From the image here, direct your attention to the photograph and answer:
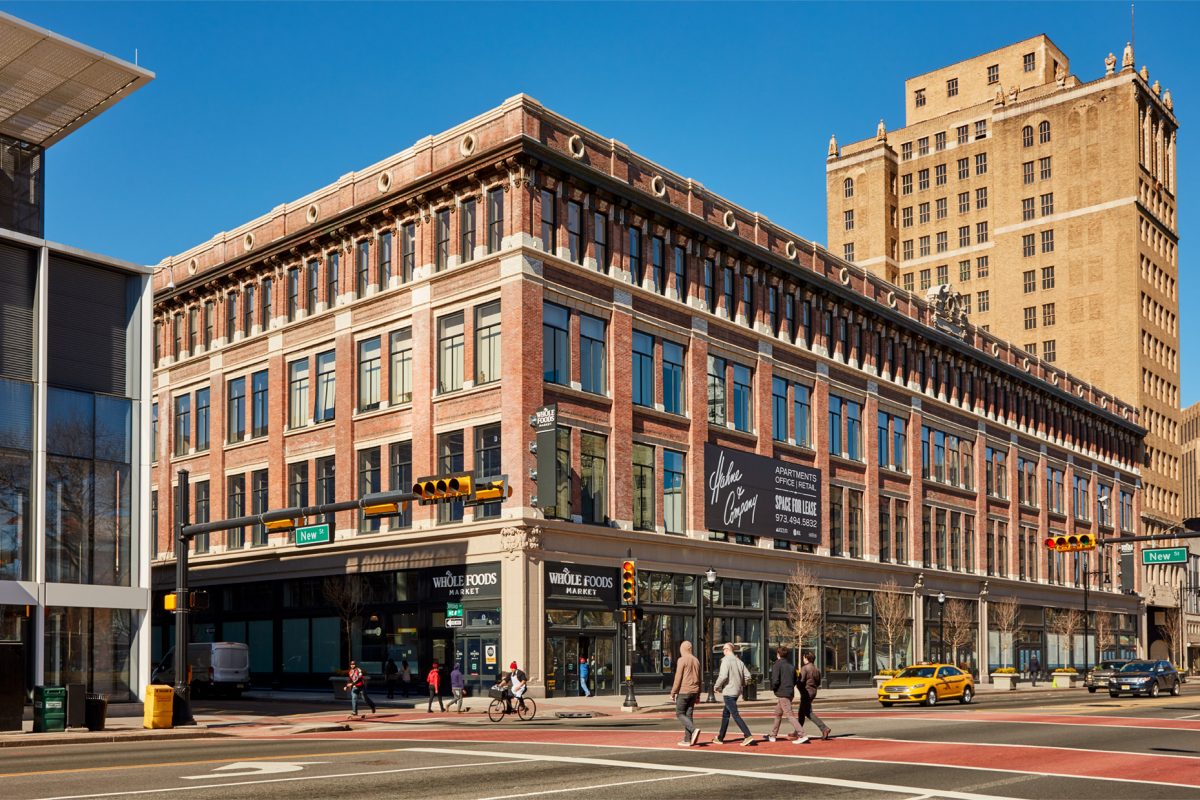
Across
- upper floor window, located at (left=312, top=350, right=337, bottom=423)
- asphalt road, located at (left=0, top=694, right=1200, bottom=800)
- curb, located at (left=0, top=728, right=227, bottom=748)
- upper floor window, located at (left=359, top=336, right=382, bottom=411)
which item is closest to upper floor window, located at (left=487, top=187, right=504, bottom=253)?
upper floor window, located at (left=359, top=336, right=382, bottom=411)

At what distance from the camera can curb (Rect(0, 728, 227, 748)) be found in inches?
1097

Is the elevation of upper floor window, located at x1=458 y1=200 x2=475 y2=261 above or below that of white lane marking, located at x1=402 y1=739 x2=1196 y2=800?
above

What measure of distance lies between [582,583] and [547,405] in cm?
679

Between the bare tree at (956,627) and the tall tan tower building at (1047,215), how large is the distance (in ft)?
139

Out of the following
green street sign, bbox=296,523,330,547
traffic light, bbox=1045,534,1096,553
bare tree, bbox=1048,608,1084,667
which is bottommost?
bare tree, bbox=1048,608,1084,667

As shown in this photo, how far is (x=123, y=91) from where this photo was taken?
132ft

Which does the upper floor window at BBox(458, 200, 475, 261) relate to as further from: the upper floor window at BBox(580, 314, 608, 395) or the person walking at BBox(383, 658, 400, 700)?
the person walking at BBox(383, 658, 400, 700)

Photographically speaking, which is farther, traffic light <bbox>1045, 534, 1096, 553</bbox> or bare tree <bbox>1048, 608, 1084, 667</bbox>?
bare tree <bbox>1048, 608, 1084, 667</bbox>

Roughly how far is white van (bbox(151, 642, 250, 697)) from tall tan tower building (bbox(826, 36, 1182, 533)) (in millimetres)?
79486

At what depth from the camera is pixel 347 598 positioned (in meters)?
52.7

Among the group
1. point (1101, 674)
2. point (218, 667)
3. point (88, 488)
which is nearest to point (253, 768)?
point (88, 488)

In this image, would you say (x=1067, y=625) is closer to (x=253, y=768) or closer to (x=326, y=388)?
(x=326, y=388)

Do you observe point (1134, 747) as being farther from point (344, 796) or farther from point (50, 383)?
point (50, 383)

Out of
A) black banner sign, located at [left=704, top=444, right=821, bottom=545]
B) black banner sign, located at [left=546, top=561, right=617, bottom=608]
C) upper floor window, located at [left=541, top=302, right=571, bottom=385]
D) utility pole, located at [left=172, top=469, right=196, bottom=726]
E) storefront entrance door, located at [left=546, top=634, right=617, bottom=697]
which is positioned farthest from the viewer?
black banner sign, located at [left=704, top=444, right=821, bottom=545]
